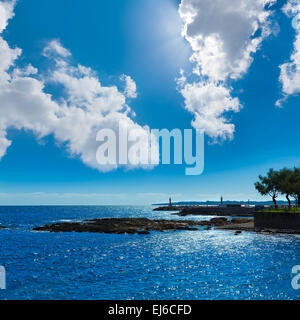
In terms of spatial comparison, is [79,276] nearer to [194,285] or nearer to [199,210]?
[194,285]

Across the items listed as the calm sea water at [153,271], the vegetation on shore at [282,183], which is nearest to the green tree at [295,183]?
the vegetation on shore at [282,183]

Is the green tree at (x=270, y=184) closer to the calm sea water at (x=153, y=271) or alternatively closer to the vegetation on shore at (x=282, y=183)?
the vegetation on shore at (x=282, y=183)

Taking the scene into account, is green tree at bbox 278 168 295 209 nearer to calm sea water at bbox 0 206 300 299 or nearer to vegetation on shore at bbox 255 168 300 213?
vegetation on shore at bbox 255 168 300 213

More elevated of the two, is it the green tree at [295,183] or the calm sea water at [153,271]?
the green tree at [295,183]

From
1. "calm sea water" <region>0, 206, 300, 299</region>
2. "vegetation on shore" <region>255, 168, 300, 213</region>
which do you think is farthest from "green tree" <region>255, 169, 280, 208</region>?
"calm sea water" <region>0, 206, 300, 299</region>

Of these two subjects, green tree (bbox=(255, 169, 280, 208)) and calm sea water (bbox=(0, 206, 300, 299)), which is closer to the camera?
calm sea water (bbox=(0, 206, 300, 299))

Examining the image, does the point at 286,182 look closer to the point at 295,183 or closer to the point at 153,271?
the point at 295,183

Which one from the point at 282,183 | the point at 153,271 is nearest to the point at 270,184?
the point at 282,183

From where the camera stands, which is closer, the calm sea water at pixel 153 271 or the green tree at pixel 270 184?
the calm sea water at pixel 153 271

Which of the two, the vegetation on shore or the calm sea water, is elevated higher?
→ the vegetation on shore

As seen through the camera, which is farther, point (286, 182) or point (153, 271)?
point (286, 182)
